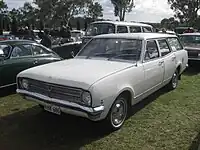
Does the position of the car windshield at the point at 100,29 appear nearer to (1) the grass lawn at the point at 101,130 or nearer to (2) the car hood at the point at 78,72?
(1) the grass lawn at the point at 101,130

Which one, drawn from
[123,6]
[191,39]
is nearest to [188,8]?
[123,6]

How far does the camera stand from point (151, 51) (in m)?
5.64

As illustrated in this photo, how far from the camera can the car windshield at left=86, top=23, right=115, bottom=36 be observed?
11.1 meters

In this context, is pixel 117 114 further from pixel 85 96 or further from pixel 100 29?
pixel 100 29

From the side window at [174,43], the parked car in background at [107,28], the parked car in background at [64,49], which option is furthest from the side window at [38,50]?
the parked car in background at [64,49]

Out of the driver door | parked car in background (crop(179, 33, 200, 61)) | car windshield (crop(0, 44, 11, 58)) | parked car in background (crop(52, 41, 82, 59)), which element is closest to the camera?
the driver door

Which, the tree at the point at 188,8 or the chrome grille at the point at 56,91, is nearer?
the chrome grille at the point at 56,91

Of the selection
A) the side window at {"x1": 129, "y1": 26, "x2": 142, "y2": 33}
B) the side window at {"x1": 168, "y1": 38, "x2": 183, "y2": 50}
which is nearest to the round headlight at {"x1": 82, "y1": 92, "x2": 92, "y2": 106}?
the side window at {"x1": 168, "y1": 38, "x2": 183, "y2": 50}

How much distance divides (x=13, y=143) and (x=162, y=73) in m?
3.41

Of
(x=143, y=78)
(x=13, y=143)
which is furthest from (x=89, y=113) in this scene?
(x=143, y=78)

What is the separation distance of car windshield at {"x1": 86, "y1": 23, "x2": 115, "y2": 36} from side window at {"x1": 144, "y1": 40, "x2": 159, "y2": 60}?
5.37m

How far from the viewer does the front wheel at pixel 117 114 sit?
4.35 meters

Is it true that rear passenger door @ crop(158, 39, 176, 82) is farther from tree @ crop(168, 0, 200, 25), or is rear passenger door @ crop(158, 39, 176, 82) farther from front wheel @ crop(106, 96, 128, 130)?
tree @ crop(168, 0, 200, 25)

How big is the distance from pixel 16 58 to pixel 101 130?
332 cm
